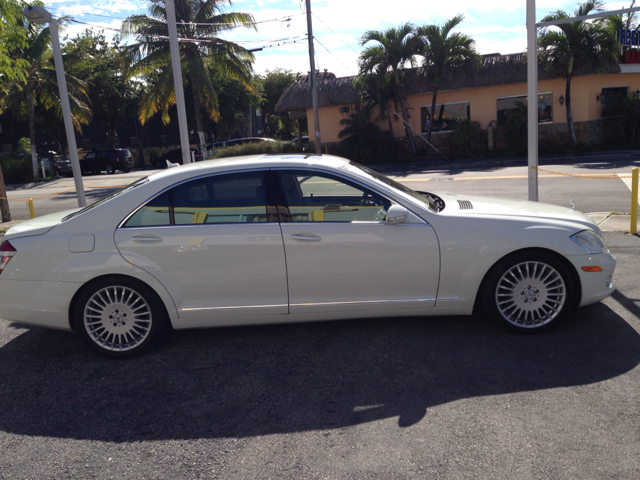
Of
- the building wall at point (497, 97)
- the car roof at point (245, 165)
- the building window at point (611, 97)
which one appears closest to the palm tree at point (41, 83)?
the building wall at point (497, 97)

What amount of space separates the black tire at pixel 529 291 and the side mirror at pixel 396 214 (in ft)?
2.80

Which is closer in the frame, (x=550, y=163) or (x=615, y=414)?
(x=615, y=414)

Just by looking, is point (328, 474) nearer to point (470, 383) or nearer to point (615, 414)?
point (470, 383)

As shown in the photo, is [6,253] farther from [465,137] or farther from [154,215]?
[465,137]

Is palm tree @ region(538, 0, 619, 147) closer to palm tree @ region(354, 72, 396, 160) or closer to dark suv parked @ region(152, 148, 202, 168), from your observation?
palm tree @ region(354, 72, 396, 160)

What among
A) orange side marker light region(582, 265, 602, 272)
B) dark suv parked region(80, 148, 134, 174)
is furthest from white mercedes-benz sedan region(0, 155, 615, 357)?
dark suv parked region(80, 148, 134, 174)

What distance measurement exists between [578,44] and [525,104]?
3.33m

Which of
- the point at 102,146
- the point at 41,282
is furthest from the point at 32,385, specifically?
the point at 102,146

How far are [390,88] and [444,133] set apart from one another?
356 cm

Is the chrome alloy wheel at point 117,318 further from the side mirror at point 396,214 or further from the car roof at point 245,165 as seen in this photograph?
the side mirror at point 396,214

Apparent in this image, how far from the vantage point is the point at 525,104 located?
83.6 ft

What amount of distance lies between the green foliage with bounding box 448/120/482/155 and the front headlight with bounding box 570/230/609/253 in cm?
2220

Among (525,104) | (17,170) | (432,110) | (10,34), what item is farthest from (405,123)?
(17,170)

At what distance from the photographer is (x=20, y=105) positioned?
34125mm
